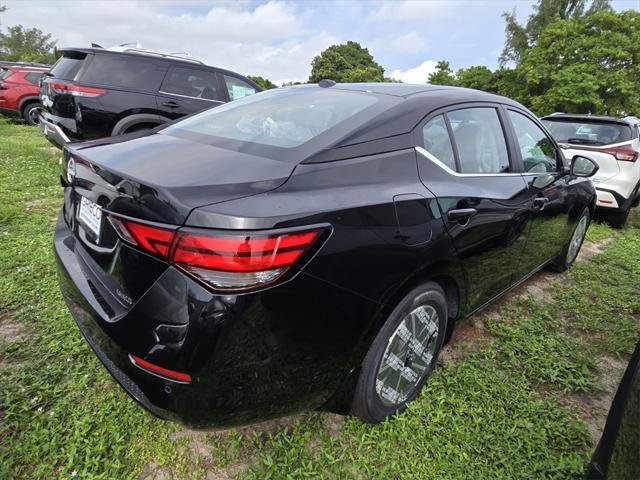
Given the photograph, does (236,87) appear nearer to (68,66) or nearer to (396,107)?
(68,66)

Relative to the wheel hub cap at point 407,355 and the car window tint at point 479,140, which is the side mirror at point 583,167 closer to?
the car window tint at point 479,140

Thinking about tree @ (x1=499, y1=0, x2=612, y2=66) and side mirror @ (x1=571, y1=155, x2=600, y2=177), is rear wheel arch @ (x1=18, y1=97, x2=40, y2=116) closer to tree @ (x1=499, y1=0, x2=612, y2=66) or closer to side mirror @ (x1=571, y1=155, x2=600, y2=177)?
side mirror @ (x1=571, y1=155, x2=600, y2=177)

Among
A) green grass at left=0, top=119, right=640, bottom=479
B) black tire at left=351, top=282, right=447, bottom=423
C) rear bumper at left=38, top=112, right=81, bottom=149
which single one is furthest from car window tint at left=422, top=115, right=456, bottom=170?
rear bumper at left=38, top=112, right=81, bottom=149

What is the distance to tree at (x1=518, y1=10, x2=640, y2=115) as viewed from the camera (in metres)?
21.7

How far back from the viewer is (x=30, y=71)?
36.6 ft

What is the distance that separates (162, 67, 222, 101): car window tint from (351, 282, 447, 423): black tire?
5.43 m

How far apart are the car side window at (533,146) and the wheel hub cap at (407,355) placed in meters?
1.39

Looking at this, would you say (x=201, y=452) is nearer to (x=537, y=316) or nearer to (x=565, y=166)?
(x=537, y=316)

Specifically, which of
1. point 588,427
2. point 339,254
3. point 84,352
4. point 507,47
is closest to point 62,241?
point 84,352

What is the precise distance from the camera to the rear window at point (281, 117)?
→ 1.68m

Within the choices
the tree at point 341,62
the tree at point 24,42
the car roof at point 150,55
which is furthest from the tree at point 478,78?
the tree at point 24,42

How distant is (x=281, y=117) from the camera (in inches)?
77.6

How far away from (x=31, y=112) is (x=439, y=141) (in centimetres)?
1359

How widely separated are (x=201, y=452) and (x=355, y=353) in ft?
2.71
